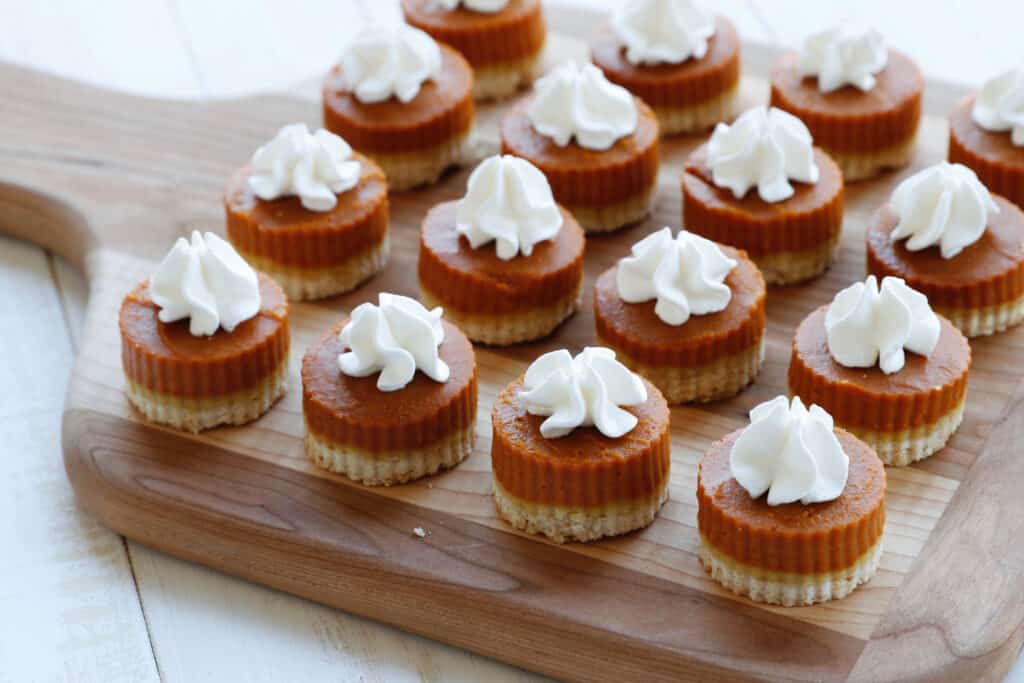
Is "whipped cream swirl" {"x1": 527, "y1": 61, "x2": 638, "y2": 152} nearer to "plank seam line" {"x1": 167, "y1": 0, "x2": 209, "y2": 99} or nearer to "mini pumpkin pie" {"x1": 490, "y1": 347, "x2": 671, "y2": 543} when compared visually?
"mini pumpkin pie" {"x1": 490, "y1": 347, "x2": 671, "y2": 543}

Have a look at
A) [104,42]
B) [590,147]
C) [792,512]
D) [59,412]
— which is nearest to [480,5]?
[590,147]

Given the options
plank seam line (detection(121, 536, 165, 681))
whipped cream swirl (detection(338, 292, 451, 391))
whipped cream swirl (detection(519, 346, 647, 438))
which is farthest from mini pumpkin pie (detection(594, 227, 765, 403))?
plank seam line (detection(121, 536, 165, 681))

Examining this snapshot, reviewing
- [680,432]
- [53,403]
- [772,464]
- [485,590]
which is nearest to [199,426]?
[53,403]

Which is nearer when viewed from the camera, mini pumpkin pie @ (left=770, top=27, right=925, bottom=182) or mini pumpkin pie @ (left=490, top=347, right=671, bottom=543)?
mini pumpkin pie @ (left=490, top=347, right=671, bottom=543)

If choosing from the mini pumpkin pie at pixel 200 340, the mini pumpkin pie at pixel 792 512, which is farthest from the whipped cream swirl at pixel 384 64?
the mini pumpkin pie at pixel 792 512

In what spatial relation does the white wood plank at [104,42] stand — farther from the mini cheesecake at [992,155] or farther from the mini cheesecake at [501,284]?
the mini cheesecake at [992,155]

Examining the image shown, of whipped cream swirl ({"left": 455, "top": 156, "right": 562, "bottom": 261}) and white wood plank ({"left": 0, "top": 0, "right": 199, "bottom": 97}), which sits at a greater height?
whipped cream swirl ({"left": 455, "top": 156, "right": 562, "bottom": 261})

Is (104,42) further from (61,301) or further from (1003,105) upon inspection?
(1003,105)
